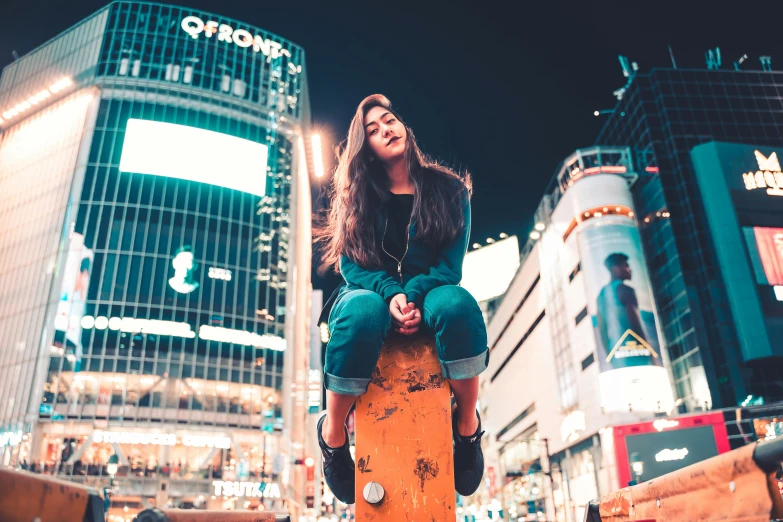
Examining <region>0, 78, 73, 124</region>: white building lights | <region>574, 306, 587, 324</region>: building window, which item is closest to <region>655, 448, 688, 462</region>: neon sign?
<region>574, 306, 587, 324</region>: building window

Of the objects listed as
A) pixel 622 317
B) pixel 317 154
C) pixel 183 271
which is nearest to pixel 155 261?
pixel 183 271

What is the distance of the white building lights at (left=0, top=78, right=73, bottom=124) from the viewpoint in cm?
5186

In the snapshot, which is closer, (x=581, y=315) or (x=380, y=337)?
(x=380, y=337)

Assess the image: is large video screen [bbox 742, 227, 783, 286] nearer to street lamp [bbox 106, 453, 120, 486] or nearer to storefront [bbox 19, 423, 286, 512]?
storefront [bbox 19, 423, 286, 512]

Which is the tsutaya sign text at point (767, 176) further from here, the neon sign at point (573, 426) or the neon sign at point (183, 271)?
the neon sign at point (183, 271)

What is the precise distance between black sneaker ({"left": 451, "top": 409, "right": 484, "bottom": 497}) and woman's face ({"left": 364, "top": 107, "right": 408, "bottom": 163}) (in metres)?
1.30

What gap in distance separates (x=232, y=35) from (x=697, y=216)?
149ft

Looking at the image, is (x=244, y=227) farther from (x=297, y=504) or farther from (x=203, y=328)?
(x=297, y=504)

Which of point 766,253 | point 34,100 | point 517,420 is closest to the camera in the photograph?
point 766,253

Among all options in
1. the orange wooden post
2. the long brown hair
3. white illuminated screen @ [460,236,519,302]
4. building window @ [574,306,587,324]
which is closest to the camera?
the orange wooden post

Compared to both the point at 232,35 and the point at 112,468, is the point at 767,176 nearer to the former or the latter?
the point at 112,468

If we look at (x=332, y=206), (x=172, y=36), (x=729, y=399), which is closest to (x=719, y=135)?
(x=729, y=399)

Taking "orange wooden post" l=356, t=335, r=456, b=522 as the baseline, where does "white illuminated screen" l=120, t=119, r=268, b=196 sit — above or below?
above

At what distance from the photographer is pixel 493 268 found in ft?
202
